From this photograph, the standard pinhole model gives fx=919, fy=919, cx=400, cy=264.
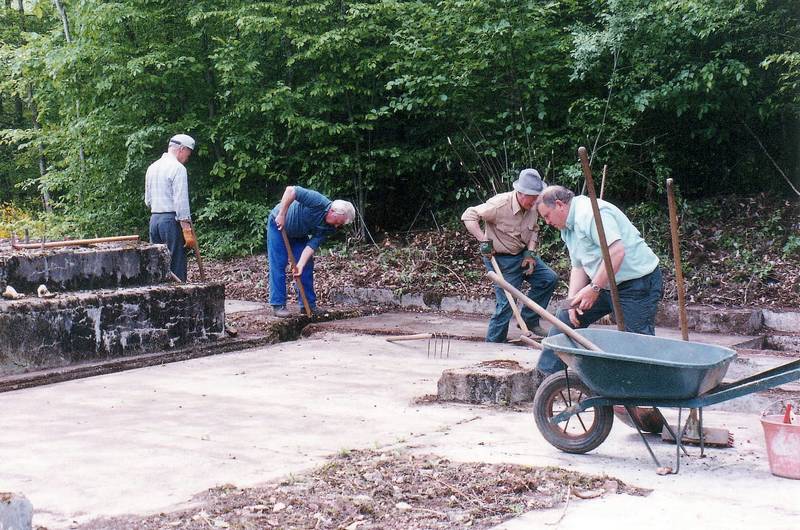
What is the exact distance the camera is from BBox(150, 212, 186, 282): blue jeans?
944cm

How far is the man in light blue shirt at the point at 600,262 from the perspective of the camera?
18.2 feet

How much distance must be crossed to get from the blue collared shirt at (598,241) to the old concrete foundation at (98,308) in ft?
13.0

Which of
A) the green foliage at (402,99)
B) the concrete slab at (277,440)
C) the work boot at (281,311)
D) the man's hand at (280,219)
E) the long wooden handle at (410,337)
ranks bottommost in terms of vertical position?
the concrete slab at (277,440)

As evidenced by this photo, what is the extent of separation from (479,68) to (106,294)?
6.02 meters

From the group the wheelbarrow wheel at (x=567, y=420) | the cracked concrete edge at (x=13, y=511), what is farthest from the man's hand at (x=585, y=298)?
the cracked concrete edge at (x=13, y=511)

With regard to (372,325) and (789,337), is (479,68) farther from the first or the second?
(789,337)

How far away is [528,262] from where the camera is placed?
8.41 metres

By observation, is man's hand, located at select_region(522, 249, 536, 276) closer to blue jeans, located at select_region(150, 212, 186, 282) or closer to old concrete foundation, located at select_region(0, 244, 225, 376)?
old concrete foundation, located at select_region(0, 244, 225, 376)

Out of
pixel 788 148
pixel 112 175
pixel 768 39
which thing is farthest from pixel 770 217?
pixel 112 175

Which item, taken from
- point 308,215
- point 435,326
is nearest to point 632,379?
point 435,326

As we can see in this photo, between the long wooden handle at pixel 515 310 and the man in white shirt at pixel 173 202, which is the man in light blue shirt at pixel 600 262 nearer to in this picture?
the long wooden handle at pixel 515 310

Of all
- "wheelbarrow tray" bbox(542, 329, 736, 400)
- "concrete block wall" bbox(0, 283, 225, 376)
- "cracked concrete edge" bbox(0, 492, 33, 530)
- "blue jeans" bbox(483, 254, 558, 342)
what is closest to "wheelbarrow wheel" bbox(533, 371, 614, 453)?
"wheelbarrow tray" bbox(542, 329, 736, 400)

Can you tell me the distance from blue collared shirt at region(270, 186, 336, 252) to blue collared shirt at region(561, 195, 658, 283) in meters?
4.02

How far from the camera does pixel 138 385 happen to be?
22.9 feet
